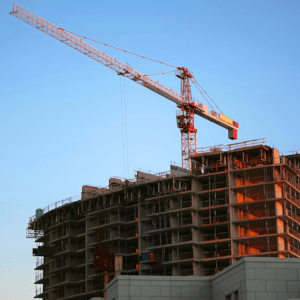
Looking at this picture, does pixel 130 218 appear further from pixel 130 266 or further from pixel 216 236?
pixel 216 236

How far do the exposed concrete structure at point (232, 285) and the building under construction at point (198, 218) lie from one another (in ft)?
166

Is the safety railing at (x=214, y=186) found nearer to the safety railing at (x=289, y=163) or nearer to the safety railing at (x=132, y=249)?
the safety railing at (x=289, y=163)

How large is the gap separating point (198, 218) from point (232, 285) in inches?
2500

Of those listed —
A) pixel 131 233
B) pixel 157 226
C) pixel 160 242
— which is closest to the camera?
pixel 160 242

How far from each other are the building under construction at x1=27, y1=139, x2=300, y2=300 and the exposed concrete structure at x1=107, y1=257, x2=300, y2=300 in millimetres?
50743

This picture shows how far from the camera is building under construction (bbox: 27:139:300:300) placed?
125938 millimetres

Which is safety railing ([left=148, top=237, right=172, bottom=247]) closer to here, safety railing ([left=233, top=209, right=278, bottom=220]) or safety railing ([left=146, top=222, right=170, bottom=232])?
safety railing ([left=146, top=222, right=170, bottom=232])

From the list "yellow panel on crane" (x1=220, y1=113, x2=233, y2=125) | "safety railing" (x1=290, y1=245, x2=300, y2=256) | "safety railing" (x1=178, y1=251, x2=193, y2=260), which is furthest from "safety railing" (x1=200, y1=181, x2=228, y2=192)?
"yellow panel on crane" (x1=220, y1=113, x2=233, y2=125)

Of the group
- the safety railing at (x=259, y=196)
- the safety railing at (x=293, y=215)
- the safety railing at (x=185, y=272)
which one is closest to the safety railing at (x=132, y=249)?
the safety railing at (x=185, y=272)

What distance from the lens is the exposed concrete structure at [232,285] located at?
62.7m

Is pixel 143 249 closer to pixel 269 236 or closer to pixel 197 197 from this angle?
pixel 197 197

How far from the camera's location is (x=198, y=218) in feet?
425

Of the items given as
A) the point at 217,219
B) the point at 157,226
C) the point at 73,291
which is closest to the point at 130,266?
the point at 157,226

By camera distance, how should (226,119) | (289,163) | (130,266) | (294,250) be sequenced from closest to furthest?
(294,250) → (289,163) → (130,266) → (226,119)
